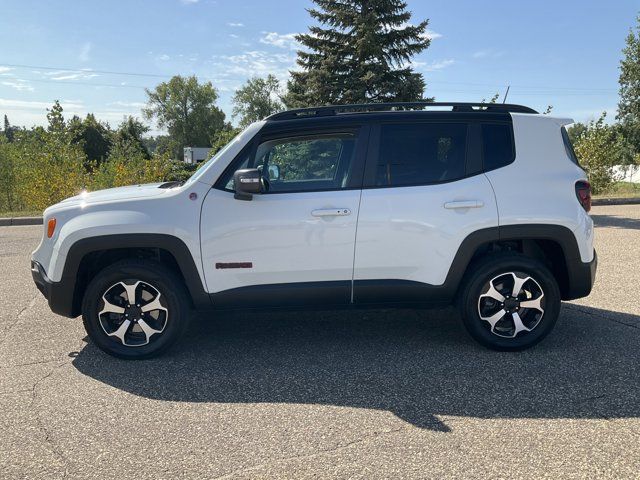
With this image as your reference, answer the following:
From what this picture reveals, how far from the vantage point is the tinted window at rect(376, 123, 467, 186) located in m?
3.91

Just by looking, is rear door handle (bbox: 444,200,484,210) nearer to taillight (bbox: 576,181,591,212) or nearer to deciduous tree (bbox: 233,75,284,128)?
taillight (bbox: 576,181,591,212)

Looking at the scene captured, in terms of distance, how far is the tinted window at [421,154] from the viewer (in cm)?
391

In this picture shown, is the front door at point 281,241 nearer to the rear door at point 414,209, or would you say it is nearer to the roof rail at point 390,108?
the rear door at point 414,209

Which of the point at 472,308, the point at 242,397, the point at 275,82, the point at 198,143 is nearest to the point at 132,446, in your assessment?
the point at 242,397

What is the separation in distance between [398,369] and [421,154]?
1.66 meters

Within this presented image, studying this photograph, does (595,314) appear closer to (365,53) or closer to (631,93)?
(365,53)

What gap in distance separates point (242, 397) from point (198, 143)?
76.7 m

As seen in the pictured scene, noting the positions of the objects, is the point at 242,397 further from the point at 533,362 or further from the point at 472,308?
the point at 533,362

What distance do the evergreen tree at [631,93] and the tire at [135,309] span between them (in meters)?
31.3

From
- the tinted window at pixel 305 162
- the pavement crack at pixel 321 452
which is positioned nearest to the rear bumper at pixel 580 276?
the tinted window at pixel 305 162

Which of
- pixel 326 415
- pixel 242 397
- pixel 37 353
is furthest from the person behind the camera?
pixel 37 353

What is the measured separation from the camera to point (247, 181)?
11.9 ft

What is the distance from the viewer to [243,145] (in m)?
3.93

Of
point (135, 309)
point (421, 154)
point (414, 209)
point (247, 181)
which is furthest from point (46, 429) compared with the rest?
point (421, 154)
